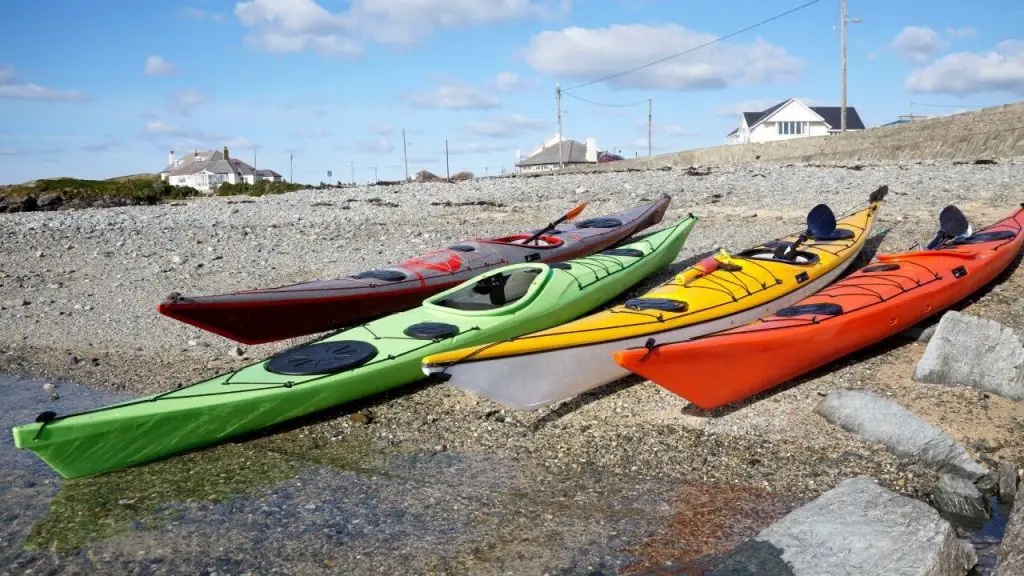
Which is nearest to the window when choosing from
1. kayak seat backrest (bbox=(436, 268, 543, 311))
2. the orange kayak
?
the orange kayak

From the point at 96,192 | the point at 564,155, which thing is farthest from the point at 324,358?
the point at 564,155

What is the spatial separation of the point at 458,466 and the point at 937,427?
292cm

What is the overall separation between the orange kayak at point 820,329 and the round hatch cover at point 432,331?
1.53 m

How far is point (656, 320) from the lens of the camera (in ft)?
18.9

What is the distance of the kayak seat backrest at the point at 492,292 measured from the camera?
6555mm

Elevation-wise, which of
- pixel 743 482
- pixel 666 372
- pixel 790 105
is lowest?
pixel 743 482

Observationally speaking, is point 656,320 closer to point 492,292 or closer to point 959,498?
point 492,292

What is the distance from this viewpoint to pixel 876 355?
6156 mm

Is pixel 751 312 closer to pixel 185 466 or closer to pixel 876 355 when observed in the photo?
pixel 876 355

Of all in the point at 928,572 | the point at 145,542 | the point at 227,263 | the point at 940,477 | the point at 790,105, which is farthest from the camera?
the point at 790,105

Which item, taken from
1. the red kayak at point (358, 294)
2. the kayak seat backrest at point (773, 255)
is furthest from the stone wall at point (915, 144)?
the red kayak at point (358, 294)

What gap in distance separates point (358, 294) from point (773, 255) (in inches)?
149

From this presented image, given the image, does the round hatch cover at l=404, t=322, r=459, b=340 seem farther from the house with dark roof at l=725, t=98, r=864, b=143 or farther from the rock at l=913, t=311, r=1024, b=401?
the house with dark roof at l=725, t=98, r=864, b=143

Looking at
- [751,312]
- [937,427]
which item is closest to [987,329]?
[937,427]
